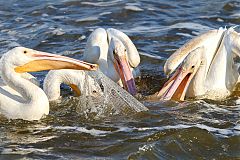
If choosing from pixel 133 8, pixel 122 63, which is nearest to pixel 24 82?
pixel 122 63

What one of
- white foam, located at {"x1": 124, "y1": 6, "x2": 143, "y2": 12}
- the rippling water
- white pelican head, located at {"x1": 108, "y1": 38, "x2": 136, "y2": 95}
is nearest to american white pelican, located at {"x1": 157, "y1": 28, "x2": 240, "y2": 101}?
the rippling water

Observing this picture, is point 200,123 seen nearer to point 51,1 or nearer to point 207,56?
point 207,56

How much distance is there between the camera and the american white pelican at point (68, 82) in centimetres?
719

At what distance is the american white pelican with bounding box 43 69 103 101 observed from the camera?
283 inches

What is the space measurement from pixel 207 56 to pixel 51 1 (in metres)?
5.37

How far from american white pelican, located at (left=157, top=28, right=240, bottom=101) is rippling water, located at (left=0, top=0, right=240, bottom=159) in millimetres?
198

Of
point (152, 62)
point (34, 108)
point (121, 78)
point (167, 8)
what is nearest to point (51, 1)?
point (167, 8)

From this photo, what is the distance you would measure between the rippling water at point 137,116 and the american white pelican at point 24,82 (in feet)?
0.36

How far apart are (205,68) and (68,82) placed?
5.03ft

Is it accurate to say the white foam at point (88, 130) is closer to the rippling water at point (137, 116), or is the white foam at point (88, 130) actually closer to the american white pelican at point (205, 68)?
the rippling water at point (137, 116)

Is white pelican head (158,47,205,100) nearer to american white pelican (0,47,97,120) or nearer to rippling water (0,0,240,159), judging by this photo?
rippling water (0,0,240,159)

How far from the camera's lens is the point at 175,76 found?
7.22 metres

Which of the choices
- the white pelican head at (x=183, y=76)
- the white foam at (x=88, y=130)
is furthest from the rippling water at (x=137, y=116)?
the white pelican head at (x=183, y=76)

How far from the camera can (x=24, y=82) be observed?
6.42 metres
